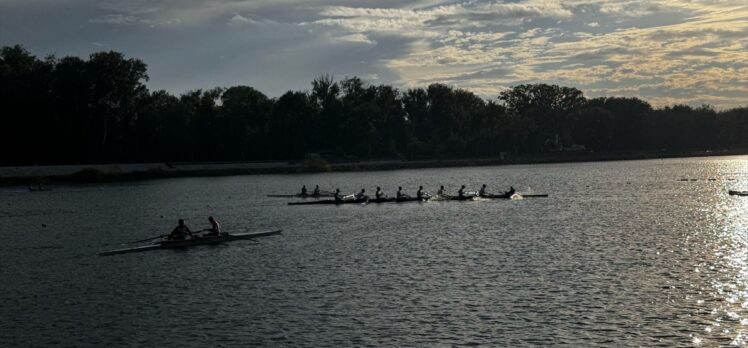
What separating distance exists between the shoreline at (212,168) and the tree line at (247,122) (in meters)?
5.27

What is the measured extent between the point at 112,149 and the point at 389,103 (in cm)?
5982

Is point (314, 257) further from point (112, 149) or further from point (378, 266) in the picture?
point (112, 149)

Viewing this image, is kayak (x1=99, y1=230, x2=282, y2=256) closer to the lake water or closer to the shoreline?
the lake water

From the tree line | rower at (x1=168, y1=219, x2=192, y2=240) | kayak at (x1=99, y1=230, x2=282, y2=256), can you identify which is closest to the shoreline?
the tree line

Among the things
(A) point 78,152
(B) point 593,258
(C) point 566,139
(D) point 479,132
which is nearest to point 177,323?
(B) point 593,258

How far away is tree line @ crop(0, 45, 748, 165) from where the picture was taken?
11700cm

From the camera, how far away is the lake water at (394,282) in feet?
68.5

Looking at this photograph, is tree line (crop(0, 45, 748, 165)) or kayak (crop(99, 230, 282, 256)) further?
tree line (crop(0, 45, 748, 165))

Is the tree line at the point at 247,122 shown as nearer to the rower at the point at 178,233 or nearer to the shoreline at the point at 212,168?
the shoreline at the point at 212,168

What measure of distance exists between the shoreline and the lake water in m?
56.4

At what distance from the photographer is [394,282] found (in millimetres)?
27656

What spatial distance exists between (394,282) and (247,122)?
380ft

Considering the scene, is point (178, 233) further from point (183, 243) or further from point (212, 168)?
point (212, 168)

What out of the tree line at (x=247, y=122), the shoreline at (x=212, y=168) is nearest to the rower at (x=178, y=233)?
the shoreline at (x=212, y=168)
